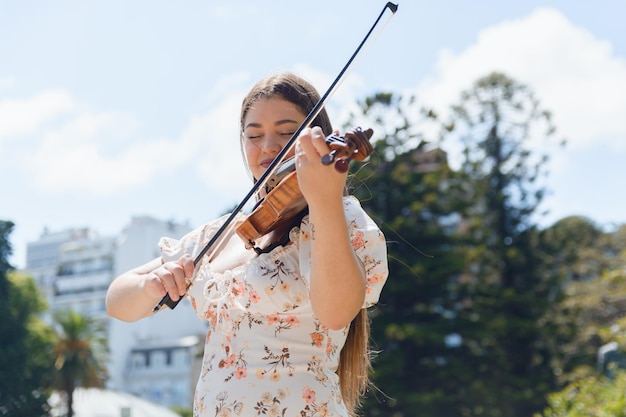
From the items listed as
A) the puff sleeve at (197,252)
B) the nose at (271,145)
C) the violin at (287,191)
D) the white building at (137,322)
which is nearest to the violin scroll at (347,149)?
the violin at (287,191)

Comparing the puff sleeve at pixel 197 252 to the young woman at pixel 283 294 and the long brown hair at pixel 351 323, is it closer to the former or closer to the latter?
Result: the young woman at pixel 283 294

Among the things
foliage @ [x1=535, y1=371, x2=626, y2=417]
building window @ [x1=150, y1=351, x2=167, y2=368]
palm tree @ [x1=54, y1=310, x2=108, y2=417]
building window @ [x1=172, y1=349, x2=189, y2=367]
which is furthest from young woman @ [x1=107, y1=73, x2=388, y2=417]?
building window @ [x1=150, y1=351, x2=167, y2=368]

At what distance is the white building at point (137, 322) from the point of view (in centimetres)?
6291

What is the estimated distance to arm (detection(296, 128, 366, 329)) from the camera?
6.28 feet

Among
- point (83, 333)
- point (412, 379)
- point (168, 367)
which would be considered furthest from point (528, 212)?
point (168, 367)

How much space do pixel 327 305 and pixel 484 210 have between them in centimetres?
2878

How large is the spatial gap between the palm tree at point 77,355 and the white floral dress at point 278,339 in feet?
109

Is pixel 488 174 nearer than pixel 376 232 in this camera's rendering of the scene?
No

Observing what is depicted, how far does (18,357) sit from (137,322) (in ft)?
148

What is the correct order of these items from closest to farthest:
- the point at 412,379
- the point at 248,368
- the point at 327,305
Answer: the point at 327,305, the point at 248,368, the point at 412,379

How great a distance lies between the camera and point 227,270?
2377 millimetres

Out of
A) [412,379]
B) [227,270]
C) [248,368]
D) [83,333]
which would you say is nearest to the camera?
[248,368]

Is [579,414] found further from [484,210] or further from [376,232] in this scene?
[484,210]

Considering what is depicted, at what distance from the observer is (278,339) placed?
222cm
